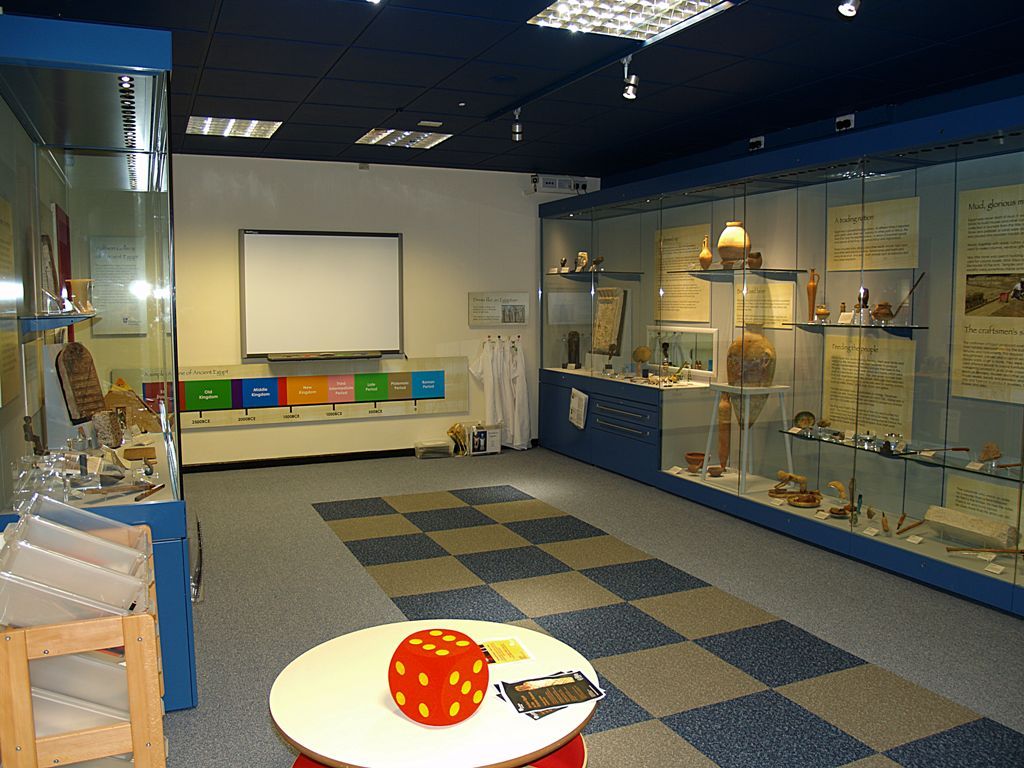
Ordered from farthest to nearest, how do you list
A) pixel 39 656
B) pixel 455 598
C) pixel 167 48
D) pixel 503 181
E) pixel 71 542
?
pixel 503 181 → pixel 455 598 → pixel 167 48 → pixel 71 542 → pixel 39 656

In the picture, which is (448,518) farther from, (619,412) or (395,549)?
(619,412)

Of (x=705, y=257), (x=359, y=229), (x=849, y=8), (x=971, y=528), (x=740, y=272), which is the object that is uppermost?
(x=849, y=8)

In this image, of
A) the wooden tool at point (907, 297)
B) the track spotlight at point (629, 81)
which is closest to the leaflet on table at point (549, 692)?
the track spotlight at point (629, 81)

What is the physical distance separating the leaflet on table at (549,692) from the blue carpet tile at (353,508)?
3728 millimetres

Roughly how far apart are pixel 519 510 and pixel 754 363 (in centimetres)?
194

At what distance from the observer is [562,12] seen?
12.8 feet

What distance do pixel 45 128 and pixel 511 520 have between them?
3.58m

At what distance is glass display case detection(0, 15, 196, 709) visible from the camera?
9.97 feet

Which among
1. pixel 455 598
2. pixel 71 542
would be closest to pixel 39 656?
pixel 71 542

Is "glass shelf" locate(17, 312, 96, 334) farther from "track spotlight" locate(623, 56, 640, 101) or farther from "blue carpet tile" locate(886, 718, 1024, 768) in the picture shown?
"blue carpet tile" locate(886, 718, 1024, 768)

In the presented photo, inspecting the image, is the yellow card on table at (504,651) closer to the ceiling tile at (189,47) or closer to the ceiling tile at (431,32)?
the ceiling tile at (431,32)

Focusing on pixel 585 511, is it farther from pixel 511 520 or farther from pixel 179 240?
pixel 179 240

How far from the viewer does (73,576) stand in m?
2.22

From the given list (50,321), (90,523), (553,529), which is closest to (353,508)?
(553,529)
